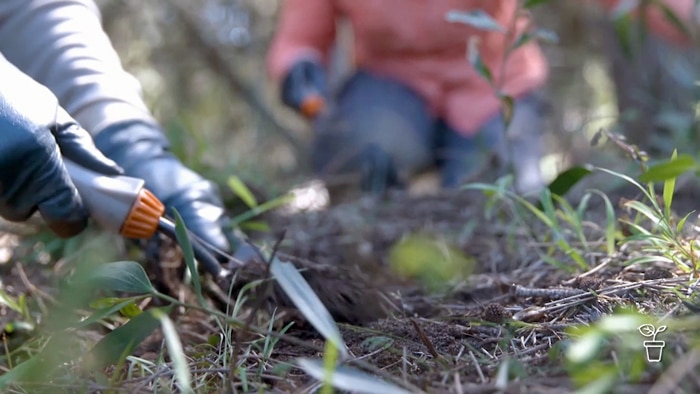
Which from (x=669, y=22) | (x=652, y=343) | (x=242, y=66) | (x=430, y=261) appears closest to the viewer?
(x=652, y=343)

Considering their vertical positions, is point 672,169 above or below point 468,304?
Answer: above

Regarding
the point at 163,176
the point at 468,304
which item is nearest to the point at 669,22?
the point at 468,304

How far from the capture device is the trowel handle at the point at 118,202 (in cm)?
95

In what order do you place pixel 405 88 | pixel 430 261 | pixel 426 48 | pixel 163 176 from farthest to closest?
pixel 405 88 < pixel 426 48 < pixel 430 261 < pixel 163 176

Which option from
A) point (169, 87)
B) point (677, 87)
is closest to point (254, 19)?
point (169, 87)

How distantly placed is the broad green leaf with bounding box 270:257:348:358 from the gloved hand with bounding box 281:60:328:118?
5.09ft

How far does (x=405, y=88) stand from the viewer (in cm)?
258

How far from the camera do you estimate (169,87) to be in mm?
3818

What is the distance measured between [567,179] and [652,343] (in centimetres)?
45

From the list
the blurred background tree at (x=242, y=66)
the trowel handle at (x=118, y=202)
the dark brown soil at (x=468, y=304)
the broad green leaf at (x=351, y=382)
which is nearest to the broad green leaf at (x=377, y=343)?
the dark brown soil at (x=468, y=304)

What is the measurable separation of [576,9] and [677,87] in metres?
1.49

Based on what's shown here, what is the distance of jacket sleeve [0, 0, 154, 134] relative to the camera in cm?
116

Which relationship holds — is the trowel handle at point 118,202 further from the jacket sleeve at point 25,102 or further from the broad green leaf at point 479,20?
the broad green leaf at point 479,20

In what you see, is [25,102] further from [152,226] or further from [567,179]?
[567,179]
